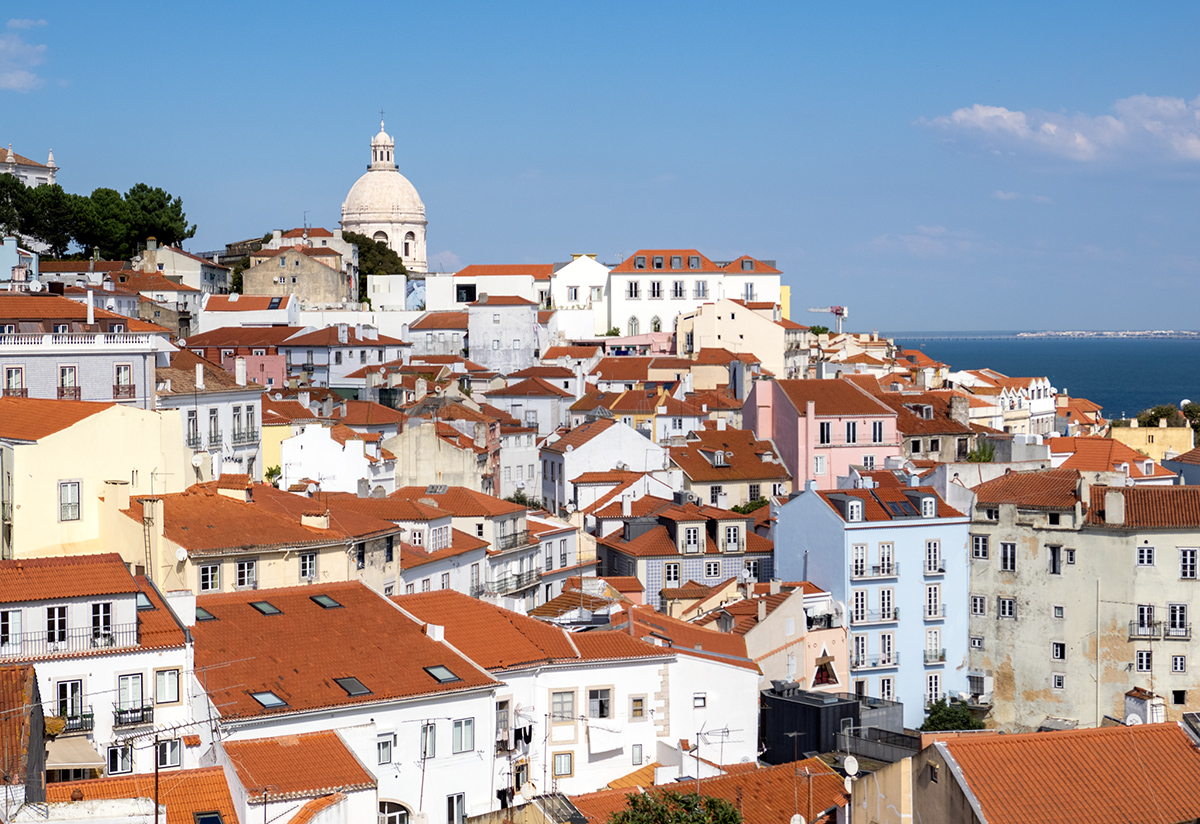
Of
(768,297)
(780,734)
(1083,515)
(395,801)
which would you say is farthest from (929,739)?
(768,297)

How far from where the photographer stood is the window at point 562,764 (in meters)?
29.6

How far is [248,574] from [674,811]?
1434 cm

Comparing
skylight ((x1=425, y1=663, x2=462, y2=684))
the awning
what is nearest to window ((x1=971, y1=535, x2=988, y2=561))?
skylight ((x1=425, y1=663, x2=462, y2=684))

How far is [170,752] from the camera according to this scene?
2442cm

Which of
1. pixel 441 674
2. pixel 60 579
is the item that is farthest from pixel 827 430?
pixel 60 579

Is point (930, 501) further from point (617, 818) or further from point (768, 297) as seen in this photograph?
point (768, 297)

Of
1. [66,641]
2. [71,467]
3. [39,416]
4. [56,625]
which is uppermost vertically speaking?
[39,416]

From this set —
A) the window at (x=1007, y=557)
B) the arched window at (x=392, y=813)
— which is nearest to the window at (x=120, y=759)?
the arched window at (x=392, y=813)

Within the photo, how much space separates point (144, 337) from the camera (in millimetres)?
43125

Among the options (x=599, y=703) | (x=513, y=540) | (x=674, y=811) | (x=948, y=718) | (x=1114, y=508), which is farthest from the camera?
(x=513, y=540)

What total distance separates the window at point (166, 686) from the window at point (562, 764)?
25.6ft

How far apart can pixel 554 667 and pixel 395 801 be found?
523 cm

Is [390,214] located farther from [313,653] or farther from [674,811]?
[674,811]

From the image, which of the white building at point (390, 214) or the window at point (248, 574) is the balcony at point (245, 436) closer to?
the window at point (248, 574)
